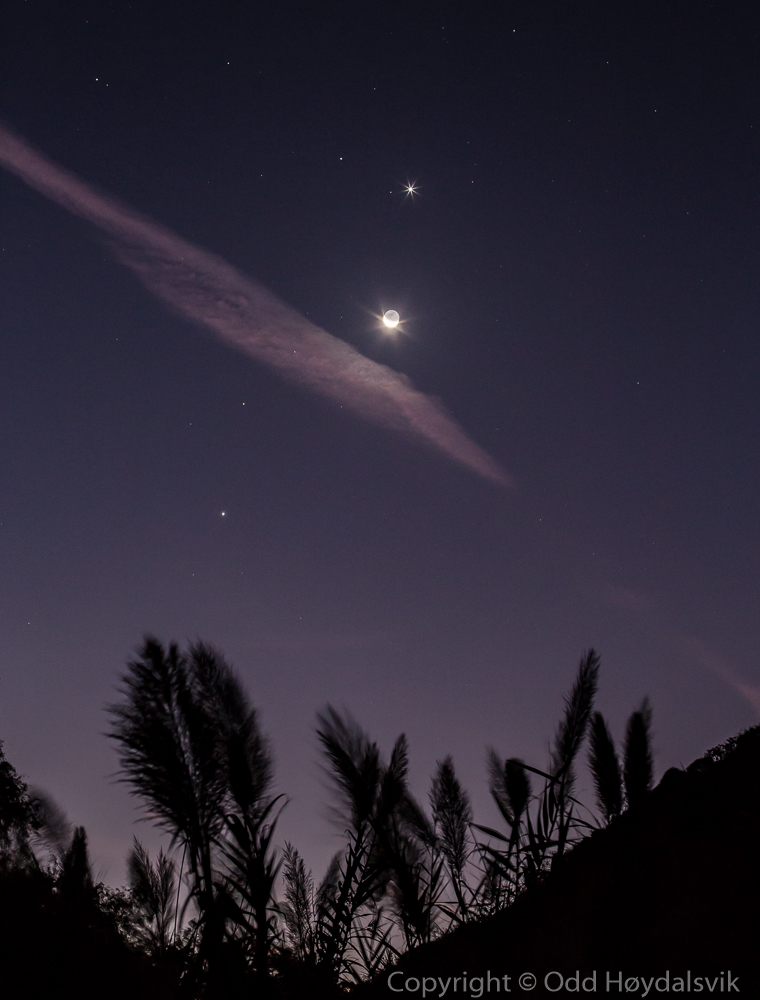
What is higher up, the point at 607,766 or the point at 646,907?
the point at 607,766

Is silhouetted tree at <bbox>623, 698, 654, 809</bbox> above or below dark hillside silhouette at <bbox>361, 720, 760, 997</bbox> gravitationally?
above

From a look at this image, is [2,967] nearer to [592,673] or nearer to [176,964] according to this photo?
[176,964]

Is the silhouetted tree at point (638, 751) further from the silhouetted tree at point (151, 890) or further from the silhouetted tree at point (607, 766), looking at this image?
the silhouetted tree at point (151, 890)

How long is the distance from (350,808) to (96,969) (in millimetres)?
1337

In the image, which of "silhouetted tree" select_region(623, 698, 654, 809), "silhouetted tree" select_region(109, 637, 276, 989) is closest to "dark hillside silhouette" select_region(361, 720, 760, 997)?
"silhouetted tree" select_region(109, 637, 276, 989)

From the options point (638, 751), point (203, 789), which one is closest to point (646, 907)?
point (203, 789)

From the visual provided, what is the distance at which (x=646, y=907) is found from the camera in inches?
94.7

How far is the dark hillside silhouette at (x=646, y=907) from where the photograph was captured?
2100mm

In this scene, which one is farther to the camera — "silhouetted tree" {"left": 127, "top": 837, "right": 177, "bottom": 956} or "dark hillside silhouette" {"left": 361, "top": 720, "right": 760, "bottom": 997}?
"silhouetted tree" {"left": 127, "top": 837, "right": 177, "bottom": 956}

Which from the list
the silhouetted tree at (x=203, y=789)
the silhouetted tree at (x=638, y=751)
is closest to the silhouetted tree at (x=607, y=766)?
the silhouetted tree at (x=638, y=751)

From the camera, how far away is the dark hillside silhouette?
2100 millimetres

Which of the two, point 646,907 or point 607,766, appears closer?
point 646,907

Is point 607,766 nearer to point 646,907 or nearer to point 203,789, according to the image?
point 646,907

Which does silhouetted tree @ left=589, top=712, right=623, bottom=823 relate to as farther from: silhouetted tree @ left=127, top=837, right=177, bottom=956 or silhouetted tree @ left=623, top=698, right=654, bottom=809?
silhouetted tree @ left=127, top=837, right=177, bottom=956
